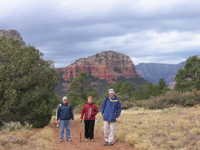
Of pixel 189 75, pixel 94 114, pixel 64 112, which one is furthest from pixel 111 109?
pixel 189 75

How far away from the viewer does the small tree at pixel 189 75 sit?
132 feet

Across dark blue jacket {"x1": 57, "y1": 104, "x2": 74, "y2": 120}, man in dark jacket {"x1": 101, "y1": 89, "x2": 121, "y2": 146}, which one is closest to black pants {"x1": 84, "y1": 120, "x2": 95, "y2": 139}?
dark blue jacket {"x1": 57, "y1": 104, "x2": 74, "y2": 120}

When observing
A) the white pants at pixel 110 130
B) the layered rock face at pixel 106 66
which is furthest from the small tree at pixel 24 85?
the layered rock face at pixel 106 66

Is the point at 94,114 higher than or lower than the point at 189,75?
lower

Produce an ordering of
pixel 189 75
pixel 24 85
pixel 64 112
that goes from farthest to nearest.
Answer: pixel 189 75, pixel 24 85, pixel 64 112

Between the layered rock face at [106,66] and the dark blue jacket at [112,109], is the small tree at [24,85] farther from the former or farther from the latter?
the layered rock face at [106,66]

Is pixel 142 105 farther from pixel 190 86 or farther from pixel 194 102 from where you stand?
pixel 190 86

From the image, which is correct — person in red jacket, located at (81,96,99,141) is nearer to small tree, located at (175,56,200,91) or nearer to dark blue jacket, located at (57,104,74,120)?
dark blue jacket, located at (57,104,74,120)

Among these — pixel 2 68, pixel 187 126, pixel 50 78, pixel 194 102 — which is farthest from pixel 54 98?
pixel 194 102

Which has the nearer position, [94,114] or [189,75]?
[94,114]

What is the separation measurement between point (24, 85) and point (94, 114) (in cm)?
578

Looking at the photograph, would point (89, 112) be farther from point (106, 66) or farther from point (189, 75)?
point (106, 66)

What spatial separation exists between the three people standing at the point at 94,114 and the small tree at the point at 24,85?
14.8ft

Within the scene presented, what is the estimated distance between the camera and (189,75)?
1635 inches
